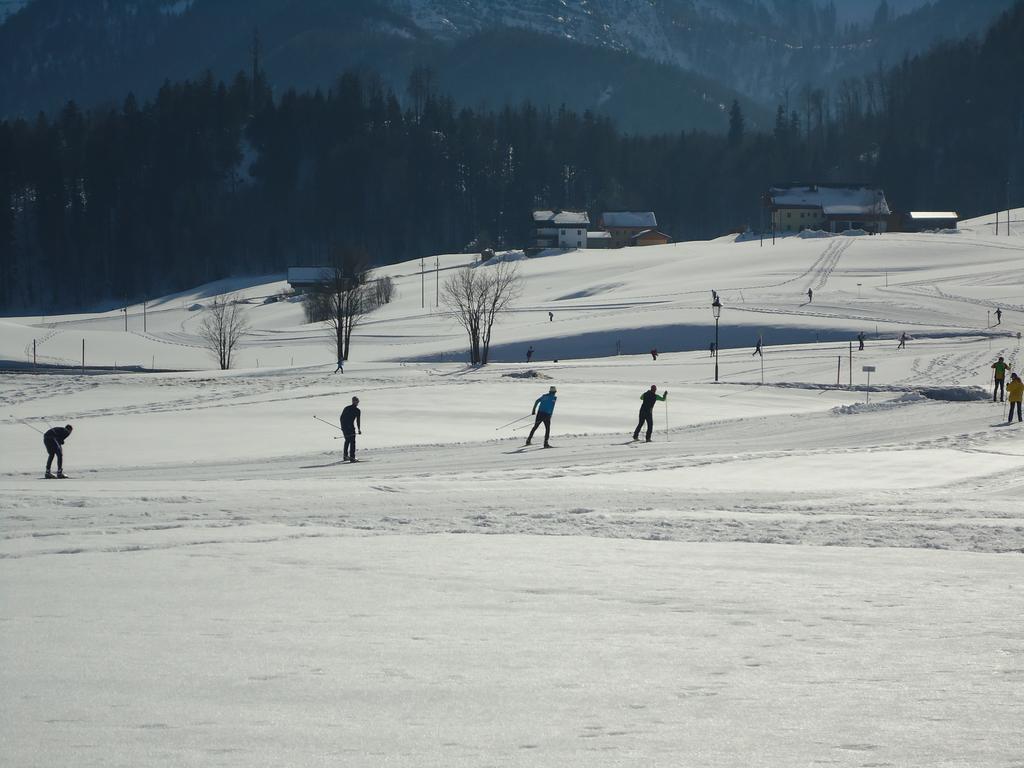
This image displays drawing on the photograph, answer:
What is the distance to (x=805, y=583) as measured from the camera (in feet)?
34.5

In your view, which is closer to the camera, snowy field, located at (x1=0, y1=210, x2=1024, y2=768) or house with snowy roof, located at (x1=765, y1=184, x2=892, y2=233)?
snowy field, located at (x1=0, y1=210, x2=1024, y2=768)

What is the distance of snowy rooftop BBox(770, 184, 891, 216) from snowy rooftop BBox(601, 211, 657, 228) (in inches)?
585

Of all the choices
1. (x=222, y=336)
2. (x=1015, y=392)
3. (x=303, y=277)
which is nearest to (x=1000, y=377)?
(x=1015, y=392)

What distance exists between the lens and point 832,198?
127 metres

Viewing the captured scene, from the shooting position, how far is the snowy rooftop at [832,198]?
124 m

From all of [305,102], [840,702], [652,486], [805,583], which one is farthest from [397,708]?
[305,102]

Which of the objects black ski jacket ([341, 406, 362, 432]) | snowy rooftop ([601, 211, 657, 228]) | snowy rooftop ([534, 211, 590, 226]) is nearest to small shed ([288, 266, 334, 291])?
snowy rooftop ([534, 211, 590, 226])

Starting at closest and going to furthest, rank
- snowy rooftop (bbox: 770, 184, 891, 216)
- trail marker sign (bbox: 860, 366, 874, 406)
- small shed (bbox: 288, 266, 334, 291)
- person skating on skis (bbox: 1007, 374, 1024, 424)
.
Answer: person skating on skis (bbox: 1007, 374, 1024, 424) → trail marker sign (bbox: 860, 366, 874, 406) → small shed (bbox: 288, 266, 334, 291) → snowy rooftop (bbox: 770, 184, 891, 216)

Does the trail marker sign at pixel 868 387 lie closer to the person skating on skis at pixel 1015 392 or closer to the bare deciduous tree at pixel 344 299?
the person skating on skis at pixel 1015 392

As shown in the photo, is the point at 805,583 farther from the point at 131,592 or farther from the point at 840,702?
the point at 131,592

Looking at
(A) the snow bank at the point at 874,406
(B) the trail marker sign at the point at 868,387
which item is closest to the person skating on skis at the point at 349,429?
(A) the snow bank at the point at 874,406

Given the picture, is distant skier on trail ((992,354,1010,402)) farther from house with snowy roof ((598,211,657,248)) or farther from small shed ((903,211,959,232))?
house with snowy roof ((598,211,657,248))

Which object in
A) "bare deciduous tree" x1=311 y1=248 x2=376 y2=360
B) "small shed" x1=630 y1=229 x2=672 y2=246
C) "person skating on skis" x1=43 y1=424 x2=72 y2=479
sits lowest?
"person skating on skis" x1=43 y1=424 x2=72 y2=479

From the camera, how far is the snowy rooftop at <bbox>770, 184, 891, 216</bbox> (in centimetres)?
12356
